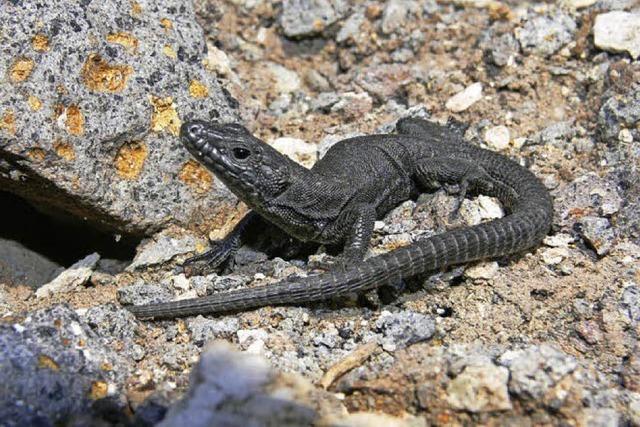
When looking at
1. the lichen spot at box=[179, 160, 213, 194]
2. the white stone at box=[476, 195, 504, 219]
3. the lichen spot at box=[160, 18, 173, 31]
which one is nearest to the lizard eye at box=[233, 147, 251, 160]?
the lichen spot at box=[179, 160, 213, 194]

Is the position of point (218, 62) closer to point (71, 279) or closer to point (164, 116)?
point (164, 116)

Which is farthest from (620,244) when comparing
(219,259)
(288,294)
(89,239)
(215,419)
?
(89,239)

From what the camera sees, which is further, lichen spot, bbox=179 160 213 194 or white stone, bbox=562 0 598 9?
white stone, bbox=562 0 598 9

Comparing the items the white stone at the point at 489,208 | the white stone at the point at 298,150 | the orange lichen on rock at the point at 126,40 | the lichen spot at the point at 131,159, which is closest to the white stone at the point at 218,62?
the white stone at the point at 298,150

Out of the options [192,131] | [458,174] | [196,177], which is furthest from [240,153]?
[458,174]

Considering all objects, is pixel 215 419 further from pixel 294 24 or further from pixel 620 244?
pixel 294 24

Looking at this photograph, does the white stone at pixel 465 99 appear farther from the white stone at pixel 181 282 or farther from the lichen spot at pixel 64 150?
the lichen spot at pixel 64 150

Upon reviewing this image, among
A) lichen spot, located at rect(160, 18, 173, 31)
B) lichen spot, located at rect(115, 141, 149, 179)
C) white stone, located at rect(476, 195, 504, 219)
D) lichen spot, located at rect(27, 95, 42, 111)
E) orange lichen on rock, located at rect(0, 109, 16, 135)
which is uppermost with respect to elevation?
lichen spot, located at rect(160, 18, 173, 31)

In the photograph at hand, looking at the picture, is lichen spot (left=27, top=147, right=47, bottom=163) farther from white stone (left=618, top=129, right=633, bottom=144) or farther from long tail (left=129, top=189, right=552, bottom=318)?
white stone (left=618, top=129, right=633, bottom=144)
